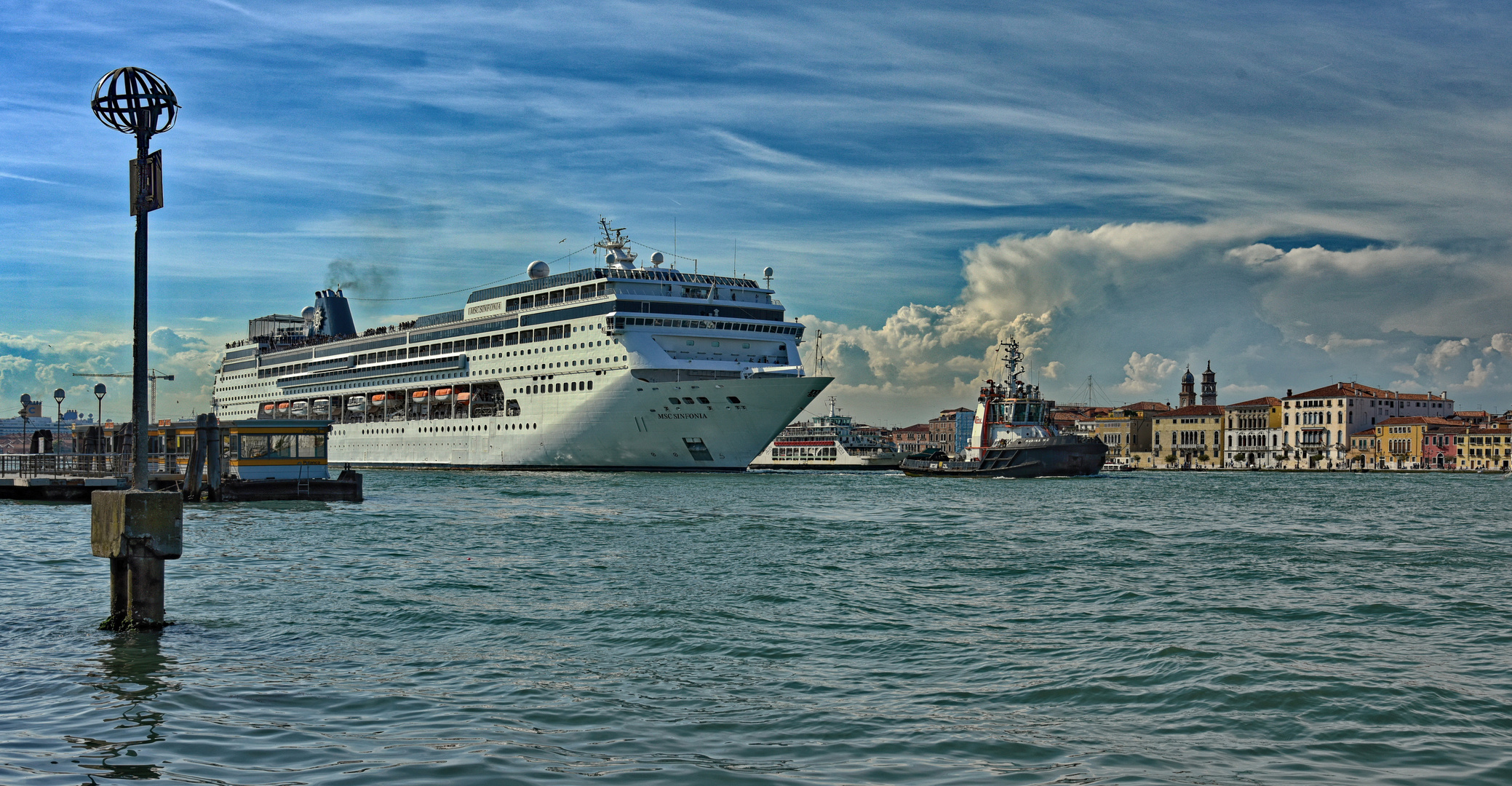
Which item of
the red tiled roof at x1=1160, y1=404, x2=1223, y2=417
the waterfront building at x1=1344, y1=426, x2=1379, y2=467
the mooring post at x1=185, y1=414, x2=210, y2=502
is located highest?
the red tiled roof at x1=1160, y1=404, x2=1223, y2=417

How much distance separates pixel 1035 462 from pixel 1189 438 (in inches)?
3829

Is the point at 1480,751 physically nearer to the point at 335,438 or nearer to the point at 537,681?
the point at 537,681

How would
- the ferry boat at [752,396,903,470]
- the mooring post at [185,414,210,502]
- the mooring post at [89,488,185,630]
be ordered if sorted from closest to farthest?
1. the mooring post at [89,488,185,630]
2. the mooring post at [185,414,210,502]
3. the ferry boat at [752,396,903,470]

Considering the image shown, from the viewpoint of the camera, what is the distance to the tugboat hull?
7650 cm

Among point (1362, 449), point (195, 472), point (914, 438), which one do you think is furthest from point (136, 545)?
point (914, 438)

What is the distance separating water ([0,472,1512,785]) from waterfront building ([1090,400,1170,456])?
14588cm

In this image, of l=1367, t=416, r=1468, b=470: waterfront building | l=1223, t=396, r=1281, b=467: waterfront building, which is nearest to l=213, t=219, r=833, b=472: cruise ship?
l=1367, t=416, r=1468, b=470: waterfront building

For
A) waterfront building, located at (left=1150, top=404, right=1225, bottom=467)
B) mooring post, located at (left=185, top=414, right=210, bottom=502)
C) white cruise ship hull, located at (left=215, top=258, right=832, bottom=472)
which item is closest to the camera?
mooring post, located at (left=185, top=414, right=210, bottom=502)

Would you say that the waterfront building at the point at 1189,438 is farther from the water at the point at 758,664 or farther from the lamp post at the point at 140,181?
the lamp post at the point at 140,181

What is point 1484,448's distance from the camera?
13112cm

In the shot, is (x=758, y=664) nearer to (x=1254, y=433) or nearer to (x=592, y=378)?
(x=592, y=378)

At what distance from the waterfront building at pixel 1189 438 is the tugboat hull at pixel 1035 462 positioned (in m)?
87.5

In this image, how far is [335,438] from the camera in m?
84.7

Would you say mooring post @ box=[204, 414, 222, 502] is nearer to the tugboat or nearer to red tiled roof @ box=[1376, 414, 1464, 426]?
the tugboat
